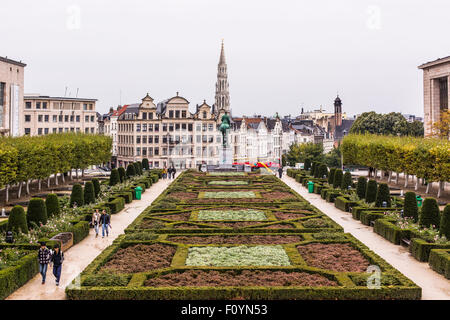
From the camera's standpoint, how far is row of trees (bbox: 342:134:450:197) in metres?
42.8

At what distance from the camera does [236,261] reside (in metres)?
20.4

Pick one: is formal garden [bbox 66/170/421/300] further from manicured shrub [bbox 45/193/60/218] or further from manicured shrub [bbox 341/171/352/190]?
manicured shrub [bbox 341/171/352/190]

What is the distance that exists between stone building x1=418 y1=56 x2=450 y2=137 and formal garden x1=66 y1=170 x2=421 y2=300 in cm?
6205

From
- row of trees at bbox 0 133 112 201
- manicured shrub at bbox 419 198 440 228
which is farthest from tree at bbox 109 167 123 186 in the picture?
manicured shrub at bbox 419 198 440 228

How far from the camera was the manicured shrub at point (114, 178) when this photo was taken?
48.8 metres

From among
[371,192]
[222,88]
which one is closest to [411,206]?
[371,192]

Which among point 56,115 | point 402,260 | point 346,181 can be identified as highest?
point 56,115

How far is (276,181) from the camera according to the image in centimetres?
5444

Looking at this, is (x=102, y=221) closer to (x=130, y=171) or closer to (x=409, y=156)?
(x=130, y=171)

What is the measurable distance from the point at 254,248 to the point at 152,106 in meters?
83.5

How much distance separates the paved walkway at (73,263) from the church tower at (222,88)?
9399 centimetres

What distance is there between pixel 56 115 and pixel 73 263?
297ft
